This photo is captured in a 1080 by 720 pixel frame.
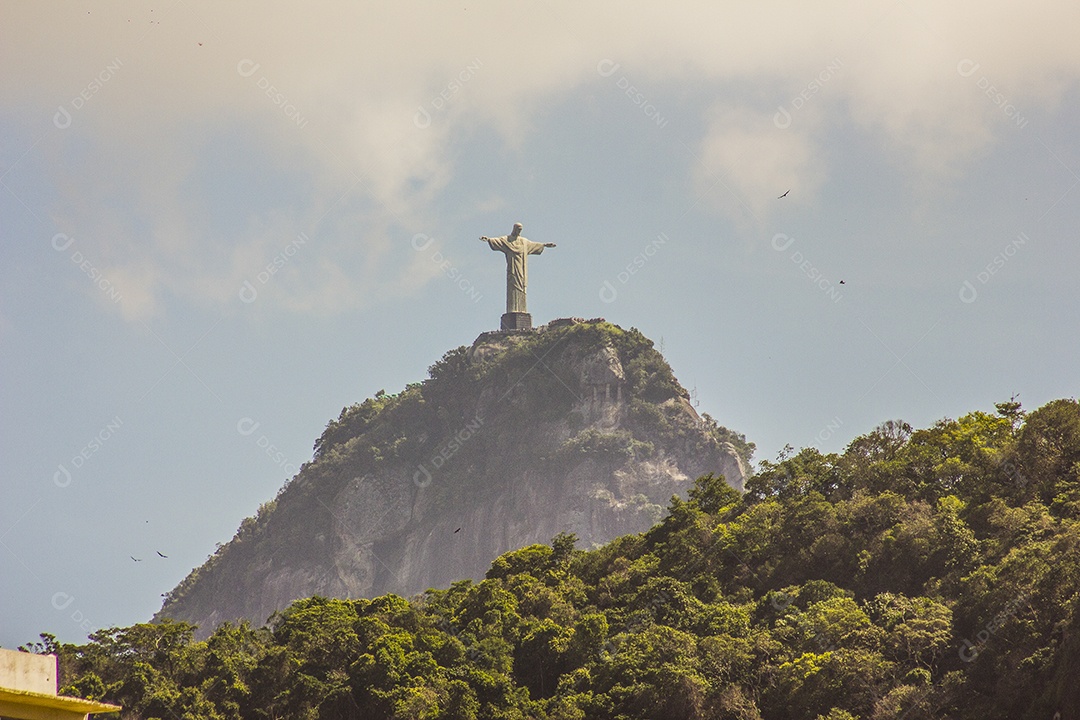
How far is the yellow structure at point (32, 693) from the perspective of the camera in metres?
15.5

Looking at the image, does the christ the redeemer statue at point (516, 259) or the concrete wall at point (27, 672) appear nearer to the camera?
the concrete wall at point (27, 672)

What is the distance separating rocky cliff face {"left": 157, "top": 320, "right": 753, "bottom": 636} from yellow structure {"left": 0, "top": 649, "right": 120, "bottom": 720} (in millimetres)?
86421

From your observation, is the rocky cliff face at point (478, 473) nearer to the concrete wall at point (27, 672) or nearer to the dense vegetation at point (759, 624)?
the dense vegetation at point (759, 624)

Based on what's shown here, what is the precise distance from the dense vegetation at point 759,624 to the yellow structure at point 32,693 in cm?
1925

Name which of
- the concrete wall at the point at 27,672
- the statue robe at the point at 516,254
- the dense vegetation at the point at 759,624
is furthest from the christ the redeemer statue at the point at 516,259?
the concrete wall at the point at 27,672

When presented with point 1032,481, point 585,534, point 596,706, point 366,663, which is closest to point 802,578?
point 1032,481

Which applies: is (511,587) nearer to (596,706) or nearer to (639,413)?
(596,706)

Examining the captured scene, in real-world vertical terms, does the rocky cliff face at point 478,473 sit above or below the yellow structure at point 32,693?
above

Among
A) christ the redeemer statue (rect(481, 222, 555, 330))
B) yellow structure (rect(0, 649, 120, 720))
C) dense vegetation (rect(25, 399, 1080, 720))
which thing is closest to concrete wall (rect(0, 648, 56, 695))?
A: yellow structure (rect(0, 649, 120, 720))

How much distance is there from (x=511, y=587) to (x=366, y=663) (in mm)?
7401

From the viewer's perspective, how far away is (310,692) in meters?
36.4

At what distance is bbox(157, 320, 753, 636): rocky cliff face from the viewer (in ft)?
342

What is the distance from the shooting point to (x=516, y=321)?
103 metres

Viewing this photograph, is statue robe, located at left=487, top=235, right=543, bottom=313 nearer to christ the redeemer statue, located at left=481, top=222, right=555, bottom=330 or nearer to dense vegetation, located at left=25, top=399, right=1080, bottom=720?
christ the redeemer statue, located at left=481, top=222, right=555, bottom=330
